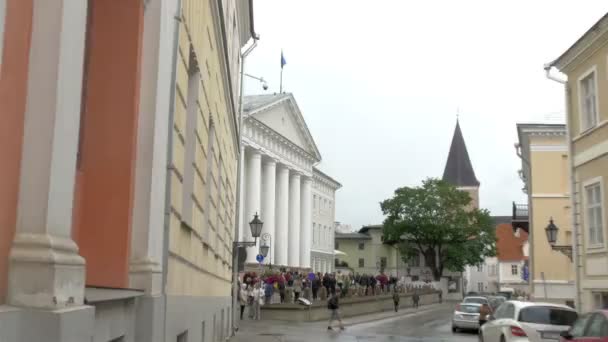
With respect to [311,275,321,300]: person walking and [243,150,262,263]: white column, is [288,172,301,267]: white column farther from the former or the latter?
[311,275,321,300]: person walking

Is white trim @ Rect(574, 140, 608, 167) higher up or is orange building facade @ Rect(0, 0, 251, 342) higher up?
white trim @ Rect(574, 140, 608, 167)

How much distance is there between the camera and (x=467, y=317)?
102 ft

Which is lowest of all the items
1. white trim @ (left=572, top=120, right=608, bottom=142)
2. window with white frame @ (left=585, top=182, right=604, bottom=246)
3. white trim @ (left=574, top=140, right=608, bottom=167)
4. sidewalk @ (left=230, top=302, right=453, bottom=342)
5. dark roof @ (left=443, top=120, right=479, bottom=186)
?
sidewalk @ (left=230, top=302, right=453, bottom=342)

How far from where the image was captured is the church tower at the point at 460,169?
123062 millimetres

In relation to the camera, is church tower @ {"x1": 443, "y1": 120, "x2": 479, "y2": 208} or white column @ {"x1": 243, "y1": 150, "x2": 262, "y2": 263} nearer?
white column @ {"x1": 243, "y1": 150, "x2": 262, "y2": 263}

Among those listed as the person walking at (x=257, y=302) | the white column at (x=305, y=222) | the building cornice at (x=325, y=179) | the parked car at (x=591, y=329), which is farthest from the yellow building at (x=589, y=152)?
the building cornice at (x=325, y=179)

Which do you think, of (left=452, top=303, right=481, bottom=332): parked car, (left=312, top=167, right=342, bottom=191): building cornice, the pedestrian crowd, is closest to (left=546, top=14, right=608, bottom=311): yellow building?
(left=452, top=303, right=481, bottom=332): parked car

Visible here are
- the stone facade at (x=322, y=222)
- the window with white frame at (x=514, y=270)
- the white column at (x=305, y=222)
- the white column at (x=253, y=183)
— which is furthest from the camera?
the window with white frame at (x=514, y=270)

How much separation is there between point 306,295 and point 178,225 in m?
Answer: 32.7

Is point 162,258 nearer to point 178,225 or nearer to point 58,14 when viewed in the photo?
point 178,225

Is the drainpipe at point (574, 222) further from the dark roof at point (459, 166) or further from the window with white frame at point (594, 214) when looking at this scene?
the dark roof at point (459, 166)

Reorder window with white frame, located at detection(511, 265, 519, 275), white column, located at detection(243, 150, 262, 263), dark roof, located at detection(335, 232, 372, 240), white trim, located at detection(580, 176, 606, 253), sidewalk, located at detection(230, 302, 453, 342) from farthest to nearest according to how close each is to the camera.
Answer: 1. dark roof, located at detection(335, 232, 372, 240)
2. window with white frame, located at detection(511, 265, 519, 275)
3. white column, located at detection(243, 150, 262, 263)
4. sidewalk, located at detection(230, 302, 453, 342)
5. white trim, located at detection(580, 176, 606, 253)

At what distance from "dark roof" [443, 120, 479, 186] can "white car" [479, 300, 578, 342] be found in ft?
353

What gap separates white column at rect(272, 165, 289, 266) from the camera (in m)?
72.7
